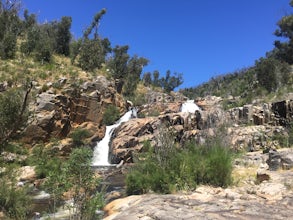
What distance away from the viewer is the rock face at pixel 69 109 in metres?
29.5

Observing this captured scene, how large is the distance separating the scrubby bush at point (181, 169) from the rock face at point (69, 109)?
18612 millimetres

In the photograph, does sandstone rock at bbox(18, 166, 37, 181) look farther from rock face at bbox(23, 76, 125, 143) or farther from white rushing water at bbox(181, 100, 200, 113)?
white rushing water at bbox(181, 100, 200, 113)

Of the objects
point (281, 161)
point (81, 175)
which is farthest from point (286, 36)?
point (81, 175)

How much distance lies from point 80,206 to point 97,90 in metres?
30.6

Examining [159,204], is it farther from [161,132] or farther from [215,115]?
[215,115]

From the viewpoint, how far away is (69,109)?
1296 inches

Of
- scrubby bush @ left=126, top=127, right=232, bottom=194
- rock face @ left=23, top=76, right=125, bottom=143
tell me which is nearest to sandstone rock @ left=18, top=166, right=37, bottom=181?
rock face @ left=23, top=76, right=125, bottom=143

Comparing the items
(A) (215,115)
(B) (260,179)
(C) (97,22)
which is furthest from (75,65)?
(B) (260,179)

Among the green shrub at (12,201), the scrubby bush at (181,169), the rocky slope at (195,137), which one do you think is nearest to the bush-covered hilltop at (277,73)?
the rocky slope at (195,137)

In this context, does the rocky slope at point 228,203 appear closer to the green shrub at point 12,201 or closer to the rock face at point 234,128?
the green shrub at point 12,201

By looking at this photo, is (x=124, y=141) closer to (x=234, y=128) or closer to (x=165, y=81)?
(x=234, y=128)

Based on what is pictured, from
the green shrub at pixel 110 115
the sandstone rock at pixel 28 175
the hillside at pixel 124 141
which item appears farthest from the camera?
the green shrub at pixel 110 115

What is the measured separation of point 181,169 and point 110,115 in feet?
87.8

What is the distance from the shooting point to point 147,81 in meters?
71.3
